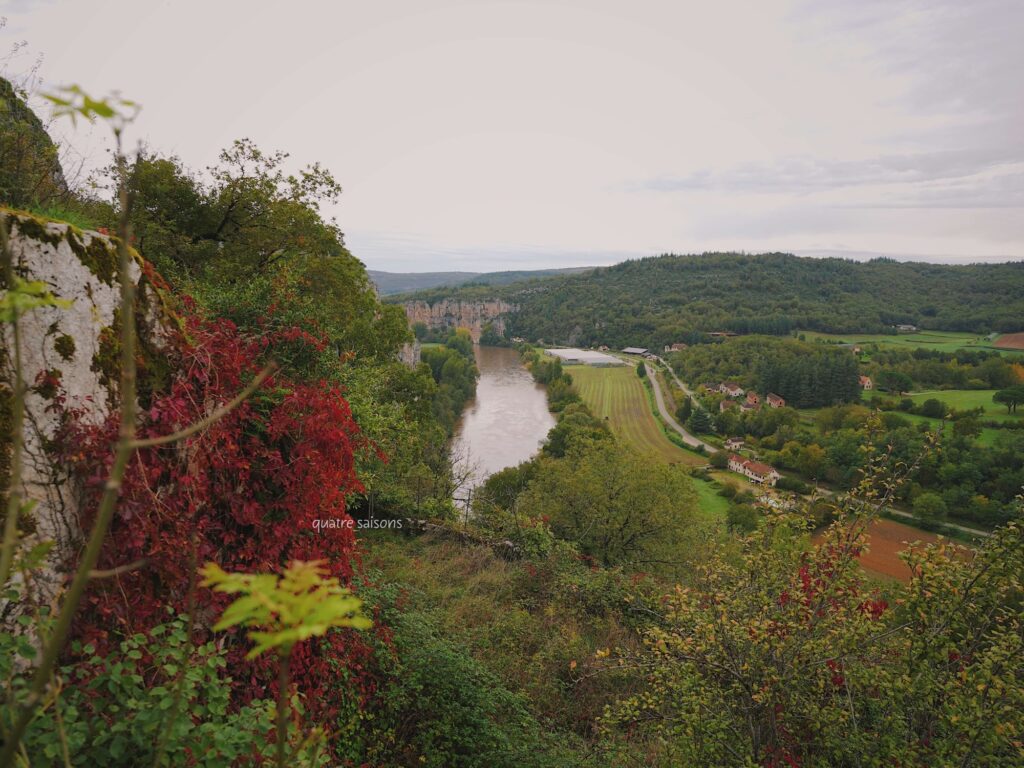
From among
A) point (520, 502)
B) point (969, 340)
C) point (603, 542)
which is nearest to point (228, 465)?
point (603, 542)

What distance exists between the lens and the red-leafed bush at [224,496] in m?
3.33

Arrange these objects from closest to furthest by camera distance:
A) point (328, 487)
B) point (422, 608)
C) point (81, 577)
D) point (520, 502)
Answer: point (81, 577) → point (328, 487) → point (422, 608) → point (520, 502)

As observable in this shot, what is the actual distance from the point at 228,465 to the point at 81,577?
374 cm

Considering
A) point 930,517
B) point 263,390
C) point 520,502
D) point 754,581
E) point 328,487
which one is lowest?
point 930,517

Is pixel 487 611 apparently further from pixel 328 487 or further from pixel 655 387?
pixel 655 387

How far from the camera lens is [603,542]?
49.4 ft

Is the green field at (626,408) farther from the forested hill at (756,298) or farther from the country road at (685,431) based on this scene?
the forested hill at (756,298)

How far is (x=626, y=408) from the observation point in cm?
6294

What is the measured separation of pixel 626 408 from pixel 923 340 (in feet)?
205

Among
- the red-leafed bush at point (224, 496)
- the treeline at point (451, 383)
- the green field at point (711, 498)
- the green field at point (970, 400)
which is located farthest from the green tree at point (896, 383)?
the red-leafed bush at point (224, 496)

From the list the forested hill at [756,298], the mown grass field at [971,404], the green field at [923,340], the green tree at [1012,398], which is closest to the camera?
the mown grass field at [971,404]

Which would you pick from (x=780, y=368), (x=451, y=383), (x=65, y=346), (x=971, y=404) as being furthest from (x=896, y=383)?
(x=65, y=346)

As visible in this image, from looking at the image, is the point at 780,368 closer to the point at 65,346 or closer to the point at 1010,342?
the point at 1010,342

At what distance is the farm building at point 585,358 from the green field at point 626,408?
3.42 meters
